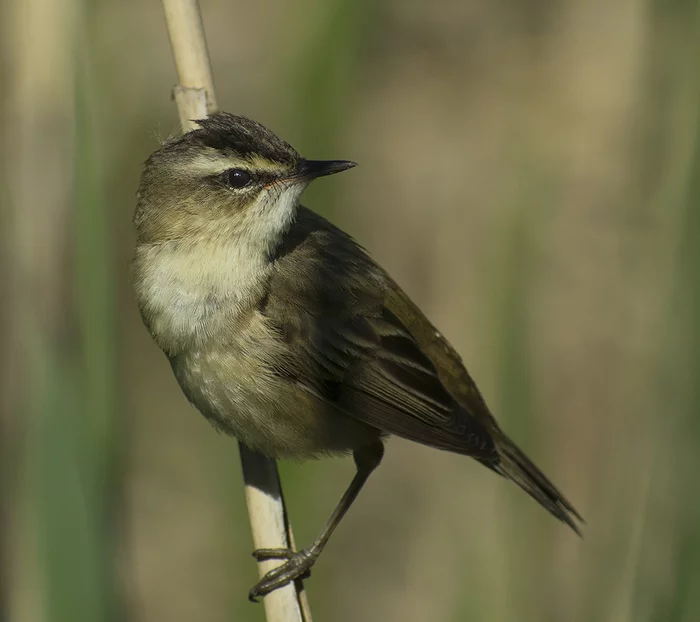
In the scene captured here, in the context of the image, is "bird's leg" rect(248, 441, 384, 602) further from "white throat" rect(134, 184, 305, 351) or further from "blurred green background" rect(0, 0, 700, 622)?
"white throat" rect(134, 184, 305, 351)

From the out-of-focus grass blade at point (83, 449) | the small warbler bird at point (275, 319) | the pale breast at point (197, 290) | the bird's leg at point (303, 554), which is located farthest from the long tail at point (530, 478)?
the out-of-focus grass blade at point (83, 449)

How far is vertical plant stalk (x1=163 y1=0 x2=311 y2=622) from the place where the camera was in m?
2.93

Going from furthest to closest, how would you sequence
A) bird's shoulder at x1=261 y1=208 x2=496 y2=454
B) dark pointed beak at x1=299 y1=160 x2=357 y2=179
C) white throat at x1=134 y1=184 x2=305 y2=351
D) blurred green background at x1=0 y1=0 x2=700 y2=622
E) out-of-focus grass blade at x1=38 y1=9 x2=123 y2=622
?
bird's shoulder at x1=261 y1=208 x2=496 y2=454
white throat at x1=134 y1=184 x2=305 y2=351
dark pointed beak at x1=299 y1=160 x2=357 y2=179
blurred green background at x1=0 y1=0 x2=700 y2=622
out-of-focus grass blade at x1=38 y1=9 x2=123 y2=622

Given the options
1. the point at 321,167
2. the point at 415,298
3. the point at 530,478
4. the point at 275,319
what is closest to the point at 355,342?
the point at 275,319

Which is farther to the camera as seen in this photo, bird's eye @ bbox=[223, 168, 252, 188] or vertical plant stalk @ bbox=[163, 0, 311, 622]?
bird's eye @ bbox=[223, 168, 252, 188]

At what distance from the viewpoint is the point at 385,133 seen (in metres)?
6.96

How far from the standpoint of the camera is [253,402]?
3.08m

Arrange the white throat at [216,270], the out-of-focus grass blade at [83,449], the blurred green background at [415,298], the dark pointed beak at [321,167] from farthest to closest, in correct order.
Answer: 1. the white throat at [216,270]
2. the dark pointed beak at [321,167]
3. the blurred green background at [415,298]
4. the out-of-focus grass blade at [83,449]

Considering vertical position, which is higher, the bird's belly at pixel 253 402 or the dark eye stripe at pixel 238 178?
the dark eye stripe at pixel 238 178

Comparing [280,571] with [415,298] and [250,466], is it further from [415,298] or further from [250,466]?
[415,298]

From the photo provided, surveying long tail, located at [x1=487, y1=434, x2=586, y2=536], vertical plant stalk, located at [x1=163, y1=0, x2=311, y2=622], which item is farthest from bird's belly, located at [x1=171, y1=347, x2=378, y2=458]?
long tail, located at [x1=487, y1=434, x2=586, y2=536]

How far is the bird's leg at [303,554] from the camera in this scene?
3.05 meters

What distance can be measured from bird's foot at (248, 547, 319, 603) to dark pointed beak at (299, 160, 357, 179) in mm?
1176

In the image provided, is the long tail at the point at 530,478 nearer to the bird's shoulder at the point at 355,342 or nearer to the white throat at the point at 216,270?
the bird's shoulder at the point at 355,342
